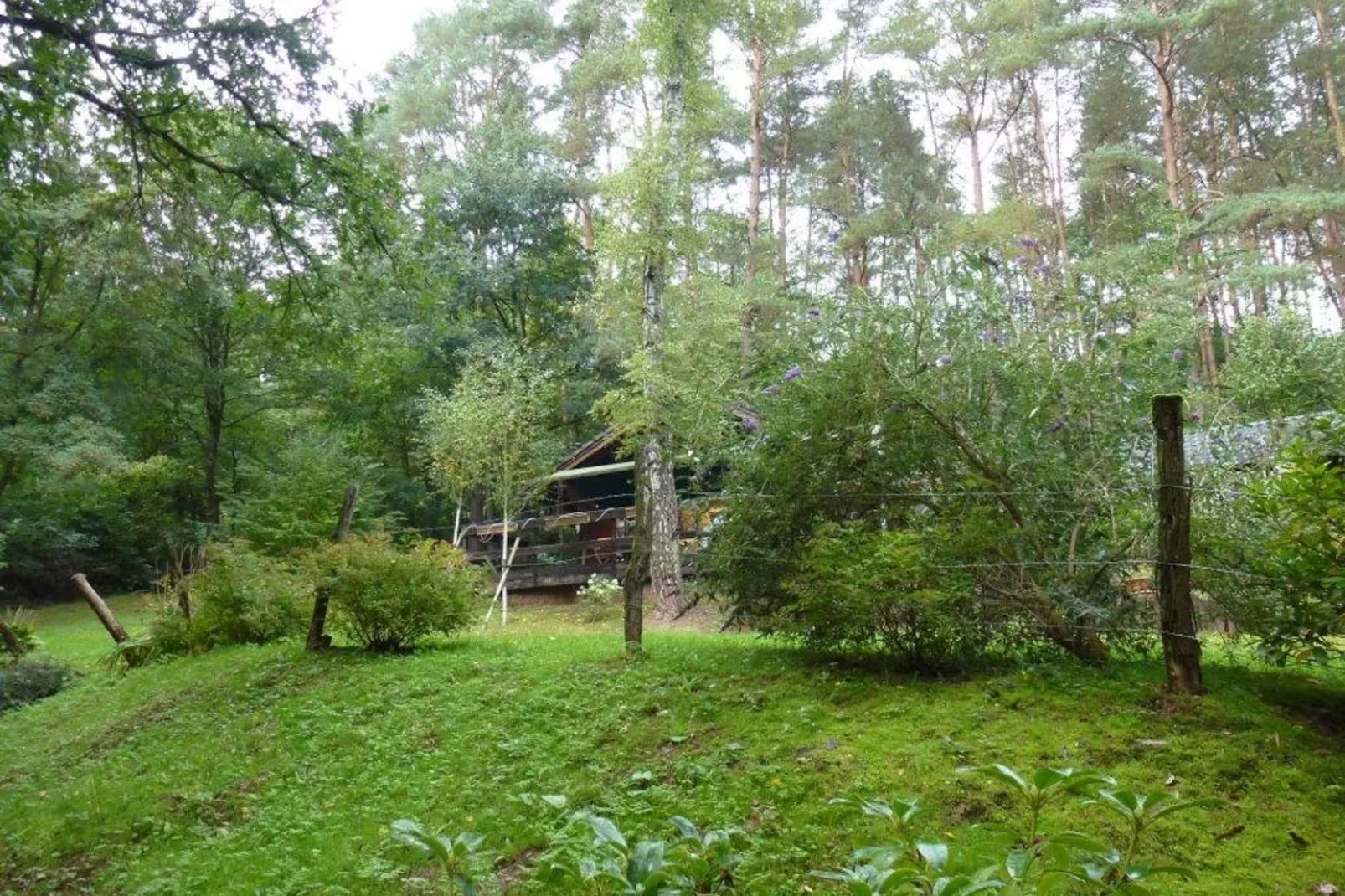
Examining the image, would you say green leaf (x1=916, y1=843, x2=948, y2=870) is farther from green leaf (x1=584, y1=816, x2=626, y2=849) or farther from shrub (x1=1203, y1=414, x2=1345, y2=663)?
shrub (x1=1203, y1=414, x2=1345, y2=663)

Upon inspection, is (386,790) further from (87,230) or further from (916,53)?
(916,53)

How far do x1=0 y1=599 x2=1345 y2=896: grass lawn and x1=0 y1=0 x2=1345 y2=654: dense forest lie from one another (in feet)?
3.03

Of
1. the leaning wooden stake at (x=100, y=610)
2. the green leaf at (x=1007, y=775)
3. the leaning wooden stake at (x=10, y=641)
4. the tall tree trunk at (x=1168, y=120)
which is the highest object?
the tall tree trunk at (x=1168, y=120)

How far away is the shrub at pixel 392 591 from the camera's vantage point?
858 cm

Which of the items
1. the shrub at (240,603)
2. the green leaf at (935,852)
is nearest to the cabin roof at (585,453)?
the shrub at (240,603)

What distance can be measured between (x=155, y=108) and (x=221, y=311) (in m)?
12.5

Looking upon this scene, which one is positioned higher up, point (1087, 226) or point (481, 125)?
point (481, 125)

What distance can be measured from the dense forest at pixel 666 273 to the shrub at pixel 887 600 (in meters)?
0.26

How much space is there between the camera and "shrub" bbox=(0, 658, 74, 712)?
10586 mm

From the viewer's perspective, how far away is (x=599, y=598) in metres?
14.4

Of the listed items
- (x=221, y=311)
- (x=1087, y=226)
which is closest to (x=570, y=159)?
(x=221, y=311)

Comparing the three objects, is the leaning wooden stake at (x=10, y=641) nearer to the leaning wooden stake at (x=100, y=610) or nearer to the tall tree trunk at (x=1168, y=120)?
the leaning wooden stake at (x=100, y=610)

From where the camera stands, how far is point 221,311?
58.2ft

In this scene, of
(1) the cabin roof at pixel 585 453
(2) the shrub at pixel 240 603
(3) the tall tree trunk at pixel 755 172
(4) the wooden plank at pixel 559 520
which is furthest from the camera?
(3) the tall tree trunk at pixel 755 172
